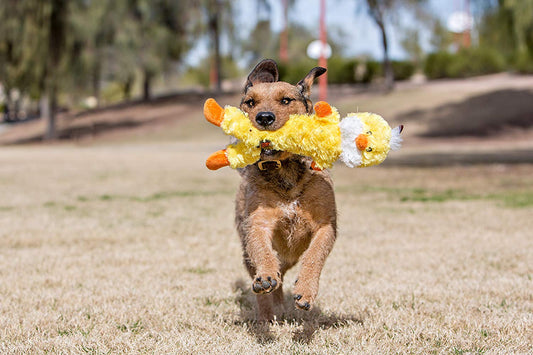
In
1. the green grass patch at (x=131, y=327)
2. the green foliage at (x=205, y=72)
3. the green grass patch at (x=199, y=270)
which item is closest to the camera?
the green grass patch at (x=131, y=327)

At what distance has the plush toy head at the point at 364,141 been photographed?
402cm

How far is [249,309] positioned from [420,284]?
5.32ft

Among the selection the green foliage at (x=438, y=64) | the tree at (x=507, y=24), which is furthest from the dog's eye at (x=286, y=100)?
the green foliage at (x=438, y=64)

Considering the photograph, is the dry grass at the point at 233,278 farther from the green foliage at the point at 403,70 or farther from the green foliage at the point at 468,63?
the green foliage at the point at 403,70

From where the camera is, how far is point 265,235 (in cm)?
388

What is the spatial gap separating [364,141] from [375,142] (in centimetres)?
9

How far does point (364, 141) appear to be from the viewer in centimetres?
400

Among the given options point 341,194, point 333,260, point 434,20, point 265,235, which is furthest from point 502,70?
point 265,235

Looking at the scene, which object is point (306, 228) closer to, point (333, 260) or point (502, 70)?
point (333, 260)

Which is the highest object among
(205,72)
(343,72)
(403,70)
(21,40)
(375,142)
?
(21,40)

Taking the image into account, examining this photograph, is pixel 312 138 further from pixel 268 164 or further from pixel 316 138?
pixel 268 164

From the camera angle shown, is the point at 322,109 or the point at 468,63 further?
the point at 468,63

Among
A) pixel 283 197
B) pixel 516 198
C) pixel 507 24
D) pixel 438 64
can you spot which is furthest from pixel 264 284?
pixel 438 64

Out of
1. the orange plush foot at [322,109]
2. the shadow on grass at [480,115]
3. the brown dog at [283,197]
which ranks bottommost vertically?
the shadow on grass at [480,115]
